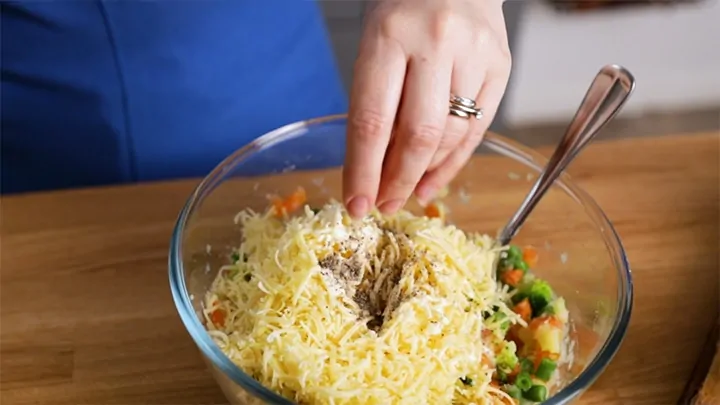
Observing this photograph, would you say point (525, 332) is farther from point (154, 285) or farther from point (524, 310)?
point (154, 285)

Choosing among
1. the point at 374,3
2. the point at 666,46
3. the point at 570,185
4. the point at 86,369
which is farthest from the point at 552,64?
the point at 86,369

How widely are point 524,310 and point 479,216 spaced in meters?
0.22

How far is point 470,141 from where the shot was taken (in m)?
0.95

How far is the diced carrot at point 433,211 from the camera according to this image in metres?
1.13

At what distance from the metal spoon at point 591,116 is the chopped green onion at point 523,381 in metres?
0.24

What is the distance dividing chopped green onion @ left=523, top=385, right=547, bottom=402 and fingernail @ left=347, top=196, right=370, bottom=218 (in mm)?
263

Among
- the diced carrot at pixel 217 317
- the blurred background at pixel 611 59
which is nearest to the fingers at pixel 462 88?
the diced carrot at pixel 217 317

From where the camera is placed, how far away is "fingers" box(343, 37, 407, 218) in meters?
0.80

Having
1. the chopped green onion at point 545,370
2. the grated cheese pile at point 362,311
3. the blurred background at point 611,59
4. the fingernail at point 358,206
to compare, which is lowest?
the blurred background at point 611,59

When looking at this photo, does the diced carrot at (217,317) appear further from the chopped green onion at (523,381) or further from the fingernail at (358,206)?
the chopped green onion at (523,381)

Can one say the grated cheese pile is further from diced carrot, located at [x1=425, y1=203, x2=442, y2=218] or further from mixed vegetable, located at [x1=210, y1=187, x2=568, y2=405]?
diced carrot, located at [x1=425, y1=203, x2=442, y2=218]

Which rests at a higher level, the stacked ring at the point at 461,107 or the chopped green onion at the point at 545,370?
the stacked ring at the point at 461,107

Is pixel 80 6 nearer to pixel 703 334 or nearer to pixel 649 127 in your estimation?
pixel 703 334

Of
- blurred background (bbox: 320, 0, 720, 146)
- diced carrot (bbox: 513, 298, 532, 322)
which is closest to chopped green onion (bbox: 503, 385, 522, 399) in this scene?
diced carrot (bbox: 513, 298, 532, 322)
